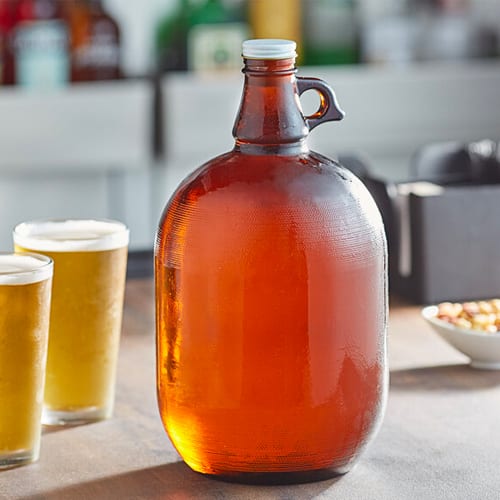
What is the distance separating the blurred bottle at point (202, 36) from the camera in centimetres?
261

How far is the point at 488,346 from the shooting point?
3.53 feet

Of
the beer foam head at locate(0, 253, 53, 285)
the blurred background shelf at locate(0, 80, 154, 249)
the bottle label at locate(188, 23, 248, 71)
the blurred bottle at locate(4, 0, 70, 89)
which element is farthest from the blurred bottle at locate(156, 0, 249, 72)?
the beer foam head at locate(0, 253, 53, 285)

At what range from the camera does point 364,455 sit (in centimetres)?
87

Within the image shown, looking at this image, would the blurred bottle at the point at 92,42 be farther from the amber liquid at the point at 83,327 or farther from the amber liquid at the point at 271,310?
the amber liquid at the point at 271,310

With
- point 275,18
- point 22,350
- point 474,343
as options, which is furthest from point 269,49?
point 275,18

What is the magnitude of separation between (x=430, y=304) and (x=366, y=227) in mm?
577

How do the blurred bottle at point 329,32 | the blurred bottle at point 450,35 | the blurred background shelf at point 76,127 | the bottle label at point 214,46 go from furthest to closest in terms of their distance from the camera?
the blurred bottle at point 450,35, the blurred bottle at point 329,32, the bottle label at point 214,46, the blurred background shelf at point 76,127

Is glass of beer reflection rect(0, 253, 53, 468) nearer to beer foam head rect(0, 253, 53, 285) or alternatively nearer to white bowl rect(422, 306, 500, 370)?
beer foam head rect(0, 253, 53, 285)

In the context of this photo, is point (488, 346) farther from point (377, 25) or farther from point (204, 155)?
point (377, 25)

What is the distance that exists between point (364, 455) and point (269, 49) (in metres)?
0.31

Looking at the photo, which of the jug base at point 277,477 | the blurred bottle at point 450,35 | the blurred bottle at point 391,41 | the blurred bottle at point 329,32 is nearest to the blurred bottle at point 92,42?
the blurred bottle at point 329,32

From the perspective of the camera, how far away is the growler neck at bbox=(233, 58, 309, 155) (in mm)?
773

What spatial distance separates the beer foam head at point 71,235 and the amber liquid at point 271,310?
121 millimetres

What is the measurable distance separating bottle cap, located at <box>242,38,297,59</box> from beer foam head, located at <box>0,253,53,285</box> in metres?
0.21
